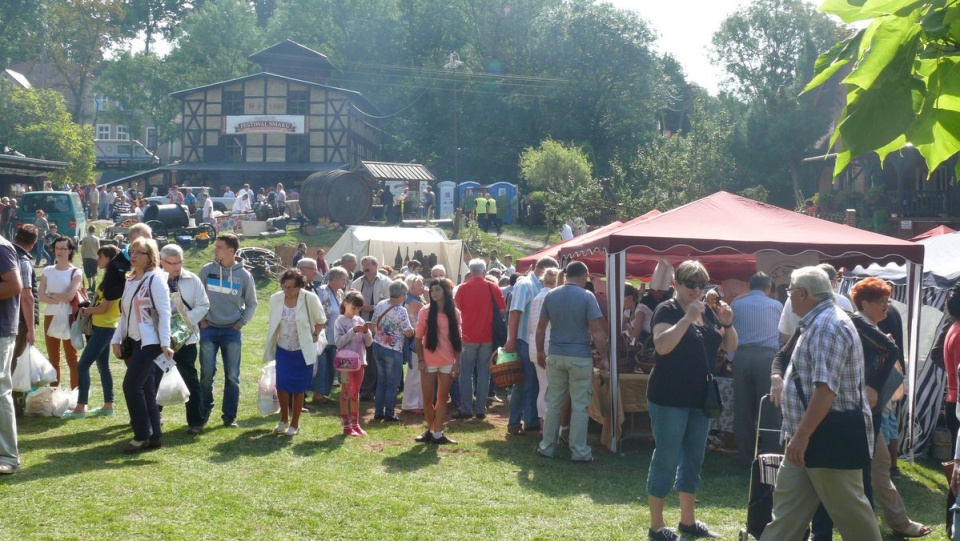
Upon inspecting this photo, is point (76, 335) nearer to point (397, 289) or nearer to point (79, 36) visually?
point (397, 289)

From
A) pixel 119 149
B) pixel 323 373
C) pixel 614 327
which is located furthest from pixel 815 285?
pixel 119 149

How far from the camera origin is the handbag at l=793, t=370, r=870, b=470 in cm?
432

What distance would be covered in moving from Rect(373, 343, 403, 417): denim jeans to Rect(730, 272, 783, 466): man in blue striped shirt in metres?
3.65

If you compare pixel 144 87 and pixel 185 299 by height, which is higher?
pixel 144 87

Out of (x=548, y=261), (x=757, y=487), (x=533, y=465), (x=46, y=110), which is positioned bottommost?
(x=533, y=465)

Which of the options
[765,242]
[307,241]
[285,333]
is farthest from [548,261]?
[307,241]

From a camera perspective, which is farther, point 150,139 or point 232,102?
point 150,139

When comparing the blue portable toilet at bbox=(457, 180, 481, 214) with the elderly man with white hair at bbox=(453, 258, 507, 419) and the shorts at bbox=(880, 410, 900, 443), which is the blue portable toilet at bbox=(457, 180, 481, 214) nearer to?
the elderly man with white hair at bbox=(453, 258, 507, 419)

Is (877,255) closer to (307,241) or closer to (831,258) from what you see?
(831,258)

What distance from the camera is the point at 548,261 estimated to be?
32.5ft

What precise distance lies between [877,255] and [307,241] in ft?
85.3

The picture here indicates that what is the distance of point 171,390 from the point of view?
7.43 m

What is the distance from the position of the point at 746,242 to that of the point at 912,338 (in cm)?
173

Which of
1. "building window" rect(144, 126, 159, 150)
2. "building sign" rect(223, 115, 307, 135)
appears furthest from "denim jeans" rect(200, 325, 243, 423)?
"building window" rect(144, 126, 159, 150)
